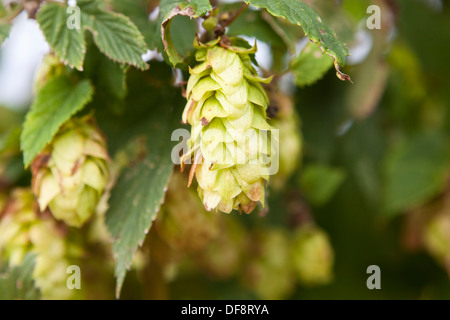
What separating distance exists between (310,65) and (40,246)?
2.15 feet

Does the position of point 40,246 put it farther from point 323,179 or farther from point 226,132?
point 323,179

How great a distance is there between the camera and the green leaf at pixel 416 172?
144cm

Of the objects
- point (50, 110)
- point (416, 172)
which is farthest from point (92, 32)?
point (416, 172)

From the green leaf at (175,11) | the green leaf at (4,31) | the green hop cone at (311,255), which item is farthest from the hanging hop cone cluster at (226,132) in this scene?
the green hop cone at (311,255)

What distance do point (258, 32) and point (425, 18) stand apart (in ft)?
3.38

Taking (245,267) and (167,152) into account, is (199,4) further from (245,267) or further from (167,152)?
(245,267)

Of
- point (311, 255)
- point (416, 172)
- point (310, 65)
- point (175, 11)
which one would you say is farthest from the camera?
point (416, 172)

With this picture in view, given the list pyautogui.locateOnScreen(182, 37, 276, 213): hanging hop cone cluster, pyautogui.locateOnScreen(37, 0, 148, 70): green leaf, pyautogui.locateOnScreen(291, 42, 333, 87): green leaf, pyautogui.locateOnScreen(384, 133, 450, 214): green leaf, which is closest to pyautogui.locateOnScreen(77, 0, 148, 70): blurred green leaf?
pyautogui.locateOnScreen(37, 0, 148, 70): green leaf

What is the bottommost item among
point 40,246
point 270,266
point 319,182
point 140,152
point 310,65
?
point 270,266

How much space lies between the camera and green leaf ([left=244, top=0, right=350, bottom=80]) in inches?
27.3

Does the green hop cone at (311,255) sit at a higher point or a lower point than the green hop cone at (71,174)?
lower

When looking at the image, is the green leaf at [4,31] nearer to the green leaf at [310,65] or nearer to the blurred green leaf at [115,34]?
the blurred green leaf at [115,34]

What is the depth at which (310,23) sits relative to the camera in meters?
0.73
